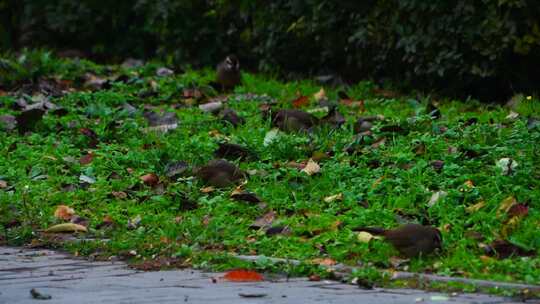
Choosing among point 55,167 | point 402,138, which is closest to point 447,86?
point 402,138

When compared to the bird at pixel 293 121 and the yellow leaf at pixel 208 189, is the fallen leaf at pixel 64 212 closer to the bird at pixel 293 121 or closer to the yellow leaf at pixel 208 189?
the yellow leaf at pixel 208 189

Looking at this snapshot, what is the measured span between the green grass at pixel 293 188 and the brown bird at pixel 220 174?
9 centimetres

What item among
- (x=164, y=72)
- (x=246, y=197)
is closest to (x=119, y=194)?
(x=246, y=197)

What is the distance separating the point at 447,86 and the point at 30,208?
169 inches

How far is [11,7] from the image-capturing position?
12.8 meters

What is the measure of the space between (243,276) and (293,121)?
2976mm

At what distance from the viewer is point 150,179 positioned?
18.4ft

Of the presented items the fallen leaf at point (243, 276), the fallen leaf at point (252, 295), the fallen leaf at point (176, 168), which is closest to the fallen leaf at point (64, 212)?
the fallen leaf at point (176, 168)

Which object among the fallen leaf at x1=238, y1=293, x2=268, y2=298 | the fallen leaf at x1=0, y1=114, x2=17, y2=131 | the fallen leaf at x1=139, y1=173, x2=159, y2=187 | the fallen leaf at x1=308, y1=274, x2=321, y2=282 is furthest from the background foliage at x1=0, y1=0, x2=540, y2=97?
the fallen leaf at x1=238, y1=293, x2=268, y2=298

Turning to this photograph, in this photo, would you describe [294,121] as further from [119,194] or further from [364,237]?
[364,237]

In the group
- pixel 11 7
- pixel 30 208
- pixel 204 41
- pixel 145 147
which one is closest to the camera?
pixel 30 208

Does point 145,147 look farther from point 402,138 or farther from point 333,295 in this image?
point 333,295

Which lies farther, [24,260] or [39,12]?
[39,12]

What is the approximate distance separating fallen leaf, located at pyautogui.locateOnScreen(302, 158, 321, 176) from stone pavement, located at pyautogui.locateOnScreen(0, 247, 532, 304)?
1.50 metres
